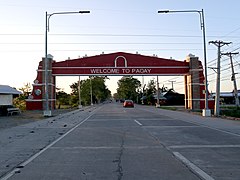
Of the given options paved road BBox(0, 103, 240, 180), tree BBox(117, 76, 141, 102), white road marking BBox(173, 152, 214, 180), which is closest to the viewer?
white road marking BBox(173, 152, 214, 180)

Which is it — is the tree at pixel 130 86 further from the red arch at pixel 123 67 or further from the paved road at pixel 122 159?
the paved road at pixel 122 159

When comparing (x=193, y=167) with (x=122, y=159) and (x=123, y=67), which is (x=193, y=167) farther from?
(x=123, y=67)

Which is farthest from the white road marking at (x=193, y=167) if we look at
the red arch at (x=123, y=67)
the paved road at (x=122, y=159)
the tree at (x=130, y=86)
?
the tree at (x=130, y=86)

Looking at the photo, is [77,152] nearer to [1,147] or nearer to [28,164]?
[28,164]

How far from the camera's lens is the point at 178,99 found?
3691 inches

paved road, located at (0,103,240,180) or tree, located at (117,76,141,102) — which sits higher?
tree, located at (117,76,141,102)

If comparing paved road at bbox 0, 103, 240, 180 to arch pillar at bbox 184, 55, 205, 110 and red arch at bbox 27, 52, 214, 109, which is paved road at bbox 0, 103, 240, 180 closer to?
arch pillar at bbox 184, 55, 205, 110

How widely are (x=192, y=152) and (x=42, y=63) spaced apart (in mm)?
45400

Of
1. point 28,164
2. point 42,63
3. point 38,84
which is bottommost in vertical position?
point 28,164

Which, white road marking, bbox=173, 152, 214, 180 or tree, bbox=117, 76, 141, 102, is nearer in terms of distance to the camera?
white road marking, bbox=173, 152, 214, 180

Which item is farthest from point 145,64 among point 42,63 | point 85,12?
point 85,12

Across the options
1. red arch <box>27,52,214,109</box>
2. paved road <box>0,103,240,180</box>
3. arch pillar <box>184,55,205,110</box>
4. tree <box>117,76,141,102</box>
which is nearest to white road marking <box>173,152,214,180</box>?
paved road <box>0,103,240,180</box>

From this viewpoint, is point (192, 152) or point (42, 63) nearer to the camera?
point (192, 152)

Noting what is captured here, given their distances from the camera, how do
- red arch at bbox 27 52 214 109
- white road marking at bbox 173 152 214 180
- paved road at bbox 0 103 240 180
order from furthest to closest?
1. red arch at bbox 27 52 214 109
2. paved road at bbox 0 103 240 180
3. white road marking at bbox 173 152 214 180
